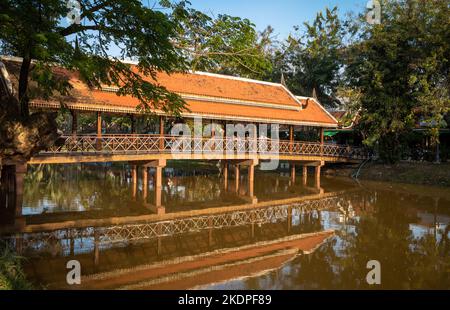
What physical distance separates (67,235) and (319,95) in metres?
35.9

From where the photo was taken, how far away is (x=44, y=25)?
22.8ft

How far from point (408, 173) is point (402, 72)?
22.6ft

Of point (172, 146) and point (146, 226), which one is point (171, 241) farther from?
point (172, 146)

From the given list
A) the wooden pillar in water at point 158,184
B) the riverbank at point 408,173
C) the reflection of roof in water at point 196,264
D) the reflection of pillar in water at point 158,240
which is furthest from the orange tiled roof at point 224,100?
the reflection of roof in water at point 196,264

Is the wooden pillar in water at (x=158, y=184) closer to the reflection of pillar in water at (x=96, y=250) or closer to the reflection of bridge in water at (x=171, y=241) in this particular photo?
the reflection of bridge in water at (x=171, y=241)

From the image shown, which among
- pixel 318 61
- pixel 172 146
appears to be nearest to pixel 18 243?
pixel 172 146

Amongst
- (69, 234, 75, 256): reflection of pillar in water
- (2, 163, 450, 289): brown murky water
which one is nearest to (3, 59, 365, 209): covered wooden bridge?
(2, 163, 450, 289): brown murky water

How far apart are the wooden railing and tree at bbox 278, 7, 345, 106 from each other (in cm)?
1401

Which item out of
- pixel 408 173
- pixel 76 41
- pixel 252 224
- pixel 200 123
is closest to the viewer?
pixel 76 41

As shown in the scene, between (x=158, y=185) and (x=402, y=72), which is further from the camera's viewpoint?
(x=402, y=72)

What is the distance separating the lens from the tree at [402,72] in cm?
2380

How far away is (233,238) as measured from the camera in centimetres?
1335
